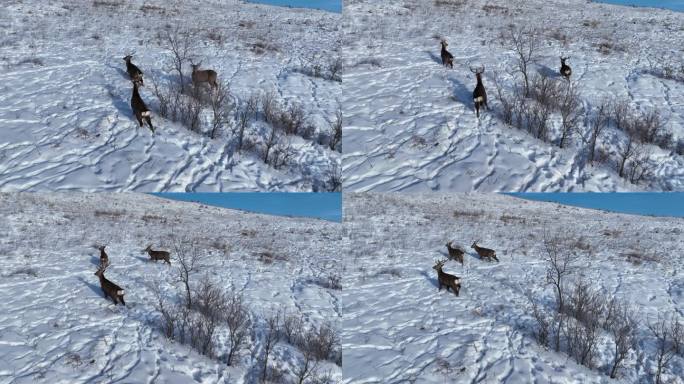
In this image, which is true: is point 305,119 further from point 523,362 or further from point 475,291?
point 523,362

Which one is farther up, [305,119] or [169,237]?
[305,119]

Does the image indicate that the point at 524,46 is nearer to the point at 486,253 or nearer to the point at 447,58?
the point at 447,58

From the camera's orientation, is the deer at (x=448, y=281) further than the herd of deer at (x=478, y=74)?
No

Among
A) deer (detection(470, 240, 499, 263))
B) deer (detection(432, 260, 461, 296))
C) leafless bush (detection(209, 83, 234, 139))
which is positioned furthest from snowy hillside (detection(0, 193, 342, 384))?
deer (detection(470, 240, 499, 263))

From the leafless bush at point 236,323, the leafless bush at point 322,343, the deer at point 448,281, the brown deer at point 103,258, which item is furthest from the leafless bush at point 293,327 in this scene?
the brown deer at point 103,258

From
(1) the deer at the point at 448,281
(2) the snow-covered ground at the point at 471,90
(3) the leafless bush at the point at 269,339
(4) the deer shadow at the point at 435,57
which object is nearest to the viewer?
(3) the leafless bush at the point at 269,339

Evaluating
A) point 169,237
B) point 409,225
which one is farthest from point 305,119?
point 169,237

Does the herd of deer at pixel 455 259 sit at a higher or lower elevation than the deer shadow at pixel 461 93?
lower

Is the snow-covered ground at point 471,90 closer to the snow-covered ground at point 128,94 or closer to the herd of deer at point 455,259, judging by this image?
the snow-covered ground at point 128,94
